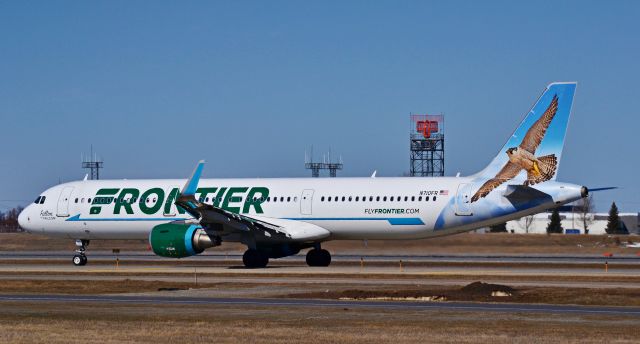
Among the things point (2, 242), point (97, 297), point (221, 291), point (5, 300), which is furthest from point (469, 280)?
point (2, 242)

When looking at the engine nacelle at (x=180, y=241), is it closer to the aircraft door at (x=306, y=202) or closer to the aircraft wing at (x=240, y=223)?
the aircraft wing at (x=240, y=223)

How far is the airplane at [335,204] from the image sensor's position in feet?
155

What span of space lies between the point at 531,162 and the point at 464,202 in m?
3.39

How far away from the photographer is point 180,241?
158ft

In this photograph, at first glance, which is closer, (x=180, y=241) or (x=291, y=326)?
(x=291, y=326)

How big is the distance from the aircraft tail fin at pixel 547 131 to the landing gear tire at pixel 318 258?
887cm

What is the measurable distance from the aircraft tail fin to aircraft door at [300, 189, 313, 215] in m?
8.66

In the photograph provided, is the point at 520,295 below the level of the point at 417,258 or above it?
above

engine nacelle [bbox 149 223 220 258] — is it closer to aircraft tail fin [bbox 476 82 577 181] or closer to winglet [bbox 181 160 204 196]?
winglet [bbox 181 160 204 196]

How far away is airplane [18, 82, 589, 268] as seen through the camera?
47.4 m

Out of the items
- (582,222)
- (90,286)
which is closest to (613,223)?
(582,222)

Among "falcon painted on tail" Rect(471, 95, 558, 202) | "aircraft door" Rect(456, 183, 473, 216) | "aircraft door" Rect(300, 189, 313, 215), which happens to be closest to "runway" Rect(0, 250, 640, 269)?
"aircraft door" Rect(300, 189, 313, 215)

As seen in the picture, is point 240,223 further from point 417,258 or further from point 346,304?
point 346,304

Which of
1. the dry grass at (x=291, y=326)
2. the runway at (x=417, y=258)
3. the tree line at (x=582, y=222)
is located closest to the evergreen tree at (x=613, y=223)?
the tree line at (x=582, y=222)
